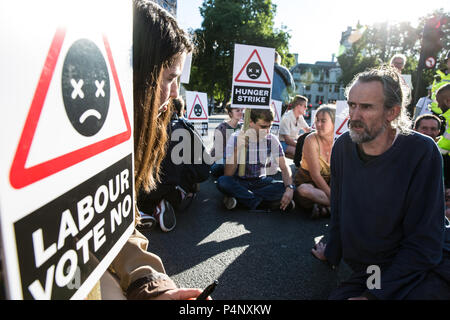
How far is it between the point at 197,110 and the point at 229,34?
70.2 feet

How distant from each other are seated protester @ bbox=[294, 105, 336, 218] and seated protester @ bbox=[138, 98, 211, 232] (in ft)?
4.30

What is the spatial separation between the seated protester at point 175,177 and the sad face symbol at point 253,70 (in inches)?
43.5

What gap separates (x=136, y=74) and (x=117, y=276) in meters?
0.81

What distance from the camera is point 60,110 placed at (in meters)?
0.46

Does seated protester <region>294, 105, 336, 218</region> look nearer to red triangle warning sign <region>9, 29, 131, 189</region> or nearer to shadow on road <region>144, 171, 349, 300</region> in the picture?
shadow on road <region>144, 171, 349, 300</region>

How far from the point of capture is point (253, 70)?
3936 millimetres

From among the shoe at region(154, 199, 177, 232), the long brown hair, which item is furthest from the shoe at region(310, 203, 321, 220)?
the long brown hair

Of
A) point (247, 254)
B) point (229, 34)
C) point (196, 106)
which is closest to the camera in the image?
point (247, 254)

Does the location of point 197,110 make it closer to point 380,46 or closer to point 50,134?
point 50,134

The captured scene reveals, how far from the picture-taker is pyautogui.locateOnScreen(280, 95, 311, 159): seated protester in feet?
21.3

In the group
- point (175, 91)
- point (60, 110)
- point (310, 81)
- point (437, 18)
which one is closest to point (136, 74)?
point (175, 91)

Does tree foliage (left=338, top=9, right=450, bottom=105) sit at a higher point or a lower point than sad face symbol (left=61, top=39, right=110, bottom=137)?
higher

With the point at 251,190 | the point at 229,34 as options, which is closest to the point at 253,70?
the point at 251,190
